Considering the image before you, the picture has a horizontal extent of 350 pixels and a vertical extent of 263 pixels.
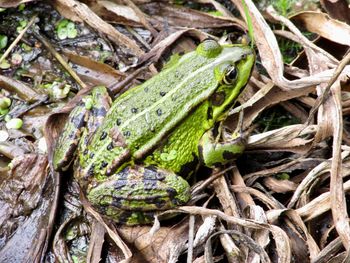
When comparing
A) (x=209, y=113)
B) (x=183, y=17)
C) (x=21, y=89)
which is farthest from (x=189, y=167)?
(x=21, y=89)

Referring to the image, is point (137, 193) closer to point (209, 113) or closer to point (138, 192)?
point (138, 192)

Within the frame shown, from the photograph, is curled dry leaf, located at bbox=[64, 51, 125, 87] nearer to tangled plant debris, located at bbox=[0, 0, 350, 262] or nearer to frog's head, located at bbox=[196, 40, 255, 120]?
tangled plant debris, located at bbox=[0, 0, 350, 262]

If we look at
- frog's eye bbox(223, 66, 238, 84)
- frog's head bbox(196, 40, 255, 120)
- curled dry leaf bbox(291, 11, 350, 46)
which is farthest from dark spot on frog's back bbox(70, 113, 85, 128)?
curled dry leaf bbox(291, 11, 350, 46)

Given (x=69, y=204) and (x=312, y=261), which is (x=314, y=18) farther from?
(x=69, y=204)

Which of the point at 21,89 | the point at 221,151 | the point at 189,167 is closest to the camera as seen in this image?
the point at 221,151

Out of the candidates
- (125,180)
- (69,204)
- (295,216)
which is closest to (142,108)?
(125,180)

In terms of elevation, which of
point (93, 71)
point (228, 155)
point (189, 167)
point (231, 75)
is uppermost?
point (231, 75)

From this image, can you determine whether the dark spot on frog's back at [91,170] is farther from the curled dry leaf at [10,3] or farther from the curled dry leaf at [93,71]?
the curled dry leaf at [10,3]
